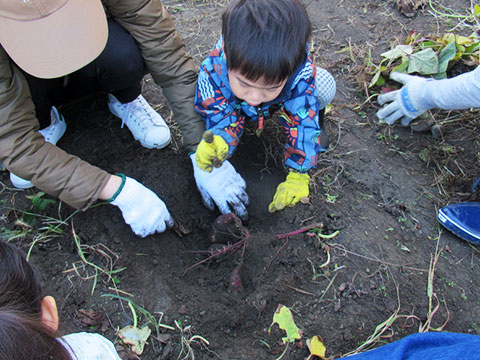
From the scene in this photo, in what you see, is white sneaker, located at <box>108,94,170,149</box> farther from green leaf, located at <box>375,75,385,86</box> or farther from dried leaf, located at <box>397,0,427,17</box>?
dried leaf, located at <box>397,0,427,17</box>

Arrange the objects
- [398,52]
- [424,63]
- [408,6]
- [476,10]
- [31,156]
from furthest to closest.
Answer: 1. [408,6]
2. [476,10]
3. [398,52]
4. [424,63]
5. [31,156]

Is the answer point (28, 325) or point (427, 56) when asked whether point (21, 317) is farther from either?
point (427, 56)

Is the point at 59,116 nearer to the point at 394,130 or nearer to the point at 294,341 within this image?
the point at 294,341

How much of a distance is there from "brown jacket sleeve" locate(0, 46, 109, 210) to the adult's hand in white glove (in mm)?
1570

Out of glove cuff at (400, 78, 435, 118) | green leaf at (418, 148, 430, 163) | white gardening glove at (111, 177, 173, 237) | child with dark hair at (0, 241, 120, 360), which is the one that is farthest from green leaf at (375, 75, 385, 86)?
child with dark hair at (0, 241, 120, 360)

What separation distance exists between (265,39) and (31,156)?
3.21 feet

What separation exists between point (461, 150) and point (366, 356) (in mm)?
1508

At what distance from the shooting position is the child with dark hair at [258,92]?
1336 mm

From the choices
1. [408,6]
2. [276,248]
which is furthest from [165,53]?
[408,6]

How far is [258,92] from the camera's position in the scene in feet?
4.75

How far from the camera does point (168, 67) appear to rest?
1.79 m

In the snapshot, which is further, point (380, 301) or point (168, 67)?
point (168, 67)

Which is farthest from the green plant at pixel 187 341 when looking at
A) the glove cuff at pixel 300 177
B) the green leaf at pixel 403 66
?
the green leaf at pixel 403 66

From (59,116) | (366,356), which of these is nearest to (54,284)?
(59,116)
